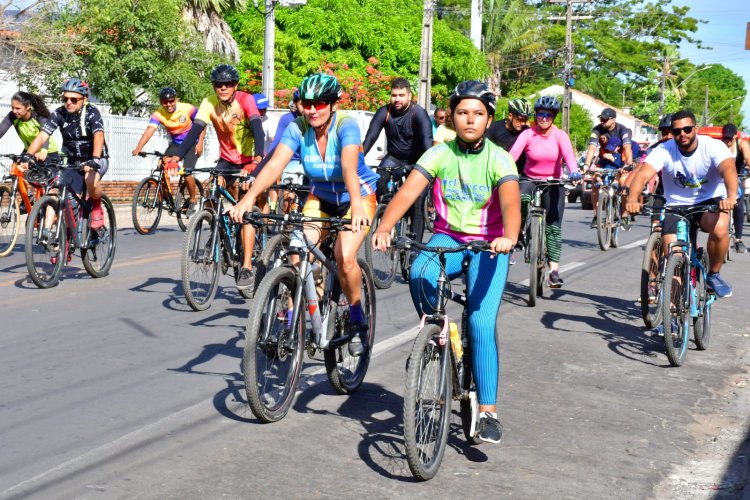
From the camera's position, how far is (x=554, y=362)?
8094mm

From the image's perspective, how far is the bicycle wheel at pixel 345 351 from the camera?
6.55 m

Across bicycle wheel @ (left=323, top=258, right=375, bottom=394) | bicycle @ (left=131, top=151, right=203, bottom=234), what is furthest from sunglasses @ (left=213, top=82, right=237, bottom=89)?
bicycle @ (left=131, top=151, right=203, bottom=234)

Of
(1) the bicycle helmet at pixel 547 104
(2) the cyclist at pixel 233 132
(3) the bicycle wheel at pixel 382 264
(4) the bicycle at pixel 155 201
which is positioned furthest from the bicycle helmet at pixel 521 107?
(4) the bicycle at pixel 155 201

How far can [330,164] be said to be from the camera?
267 inches

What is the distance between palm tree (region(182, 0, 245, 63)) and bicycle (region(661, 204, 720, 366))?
25.5 m

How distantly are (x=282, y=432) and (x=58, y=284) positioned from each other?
5.70 metres

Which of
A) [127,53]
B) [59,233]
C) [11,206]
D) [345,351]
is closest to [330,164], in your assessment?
[345,351]

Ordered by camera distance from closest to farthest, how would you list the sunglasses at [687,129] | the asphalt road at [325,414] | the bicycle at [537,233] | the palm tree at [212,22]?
the asphalt road at [325,414], the sunglasses at [687,129], the bicycle at [537,233], the palm tree at [212,22]

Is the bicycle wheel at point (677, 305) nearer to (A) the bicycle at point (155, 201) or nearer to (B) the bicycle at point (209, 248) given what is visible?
(B) the bicycle at point (209, 248)

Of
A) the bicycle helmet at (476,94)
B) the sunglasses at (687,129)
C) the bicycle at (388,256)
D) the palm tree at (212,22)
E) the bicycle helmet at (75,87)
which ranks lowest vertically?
the bicycle at (388,256)

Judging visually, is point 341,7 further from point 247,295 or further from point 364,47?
point 247,295

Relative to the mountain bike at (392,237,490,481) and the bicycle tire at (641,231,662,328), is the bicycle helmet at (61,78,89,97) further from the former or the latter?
the mountain bike at (392,237,490,481)

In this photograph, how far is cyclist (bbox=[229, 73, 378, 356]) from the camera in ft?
21.1

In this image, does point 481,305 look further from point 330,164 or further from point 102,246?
point 102,246
